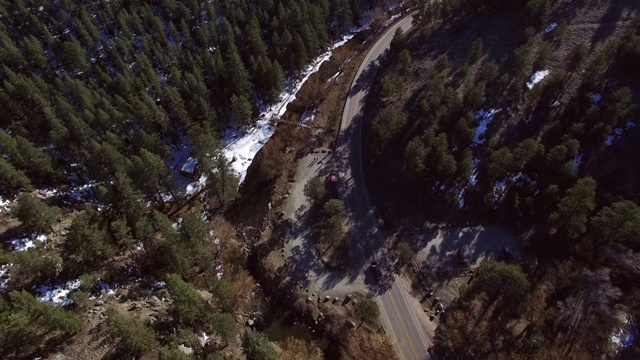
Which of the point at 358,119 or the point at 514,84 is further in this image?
the point at 358,119

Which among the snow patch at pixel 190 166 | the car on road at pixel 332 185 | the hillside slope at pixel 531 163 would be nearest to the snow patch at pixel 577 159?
the hillside slope at pixel 531 163

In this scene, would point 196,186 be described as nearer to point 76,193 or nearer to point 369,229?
point 76,193

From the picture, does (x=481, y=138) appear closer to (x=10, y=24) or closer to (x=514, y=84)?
(x=514, y=84)

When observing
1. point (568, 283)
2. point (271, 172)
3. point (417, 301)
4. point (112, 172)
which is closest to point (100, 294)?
point (112, 172)

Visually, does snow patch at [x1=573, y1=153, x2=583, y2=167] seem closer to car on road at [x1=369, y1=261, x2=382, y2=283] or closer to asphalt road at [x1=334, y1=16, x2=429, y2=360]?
asphalt road at [x1=334, y1=16, x2=429, y2=360]

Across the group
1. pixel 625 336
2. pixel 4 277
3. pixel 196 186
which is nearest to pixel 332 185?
pixel 196 186

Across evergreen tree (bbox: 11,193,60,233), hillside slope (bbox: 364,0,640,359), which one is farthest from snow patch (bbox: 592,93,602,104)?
evergreen tree (bbox: 11,193,60,233)

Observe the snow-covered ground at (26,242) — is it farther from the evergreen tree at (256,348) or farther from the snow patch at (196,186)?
the evergreen tree at (256,348)
